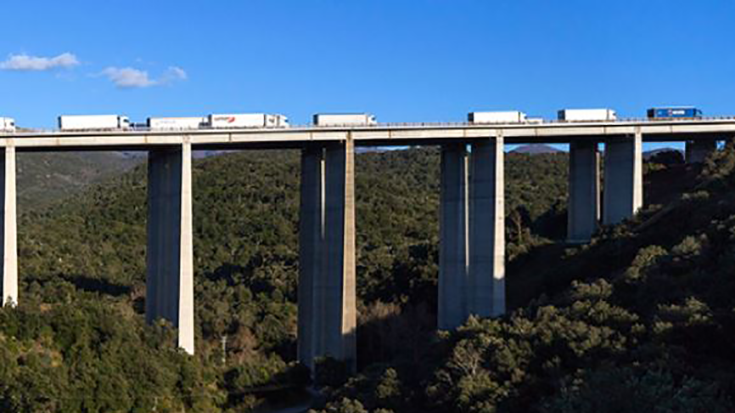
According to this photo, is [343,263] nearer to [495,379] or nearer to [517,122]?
[517,122]

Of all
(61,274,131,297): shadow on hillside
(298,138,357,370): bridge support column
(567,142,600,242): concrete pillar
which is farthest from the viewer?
(61,274,131,297): shadow on hillside

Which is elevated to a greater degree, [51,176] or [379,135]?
[379,135]

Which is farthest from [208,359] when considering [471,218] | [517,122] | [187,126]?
[517,122]

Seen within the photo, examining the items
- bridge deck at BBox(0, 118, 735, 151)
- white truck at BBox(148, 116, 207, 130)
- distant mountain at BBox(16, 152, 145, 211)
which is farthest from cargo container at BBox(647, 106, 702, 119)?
distant mountain at BBox(16, 152, 145, 211)

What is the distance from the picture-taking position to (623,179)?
65.1 meters

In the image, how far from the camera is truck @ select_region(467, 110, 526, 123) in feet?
202

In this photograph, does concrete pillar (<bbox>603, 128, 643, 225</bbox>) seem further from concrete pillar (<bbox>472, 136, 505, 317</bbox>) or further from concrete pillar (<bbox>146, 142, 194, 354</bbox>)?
concrete pillar (<bbox>146, 142, 194, 354</bbox>)

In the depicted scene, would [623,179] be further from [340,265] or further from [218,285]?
[218,285]

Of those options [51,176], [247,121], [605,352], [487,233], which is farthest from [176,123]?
[51,176]

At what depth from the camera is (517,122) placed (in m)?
62.3

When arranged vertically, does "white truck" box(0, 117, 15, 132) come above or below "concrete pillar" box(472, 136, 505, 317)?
above

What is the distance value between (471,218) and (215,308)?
66.5 feet

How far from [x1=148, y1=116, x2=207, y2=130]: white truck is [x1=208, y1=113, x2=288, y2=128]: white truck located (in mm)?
625

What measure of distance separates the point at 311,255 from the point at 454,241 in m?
8.41
